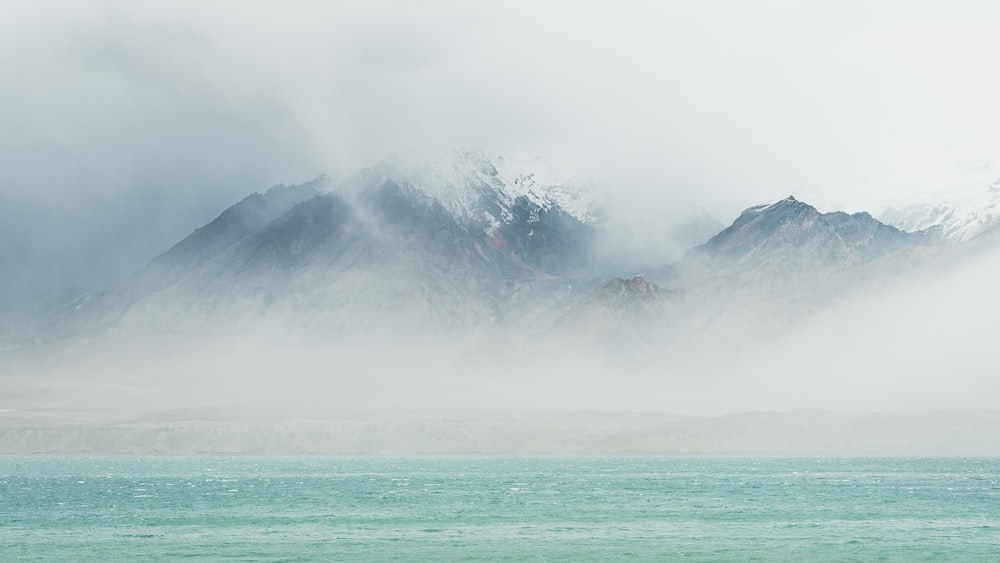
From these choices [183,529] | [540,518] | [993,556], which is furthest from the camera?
[540,518]

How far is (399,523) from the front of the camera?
13825 cm

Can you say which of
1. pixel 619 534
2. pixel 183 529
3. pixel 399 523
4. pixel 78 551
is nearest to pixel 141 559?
pixel 78 551

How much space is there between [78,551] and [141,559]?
357 inches

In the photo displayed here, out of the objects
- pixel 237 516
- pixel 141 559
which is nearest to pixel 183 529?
pixel 237 516

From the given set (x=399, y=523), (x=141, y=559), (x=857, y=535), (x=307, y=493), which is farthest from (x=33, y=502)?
(x=857, y=535)

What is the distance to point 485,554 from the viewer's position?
11044cm

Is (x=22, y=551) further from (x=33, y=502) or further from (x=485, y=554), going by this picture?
(x=33, y=502)

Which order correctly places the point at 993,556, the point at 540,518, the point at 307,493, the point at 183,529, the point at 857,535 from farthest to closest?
the point at 307,493, the point at 540,518, the point at 183,529, the point at 857,535, the point at 993,556

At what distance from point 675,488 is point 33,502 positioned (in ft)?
299

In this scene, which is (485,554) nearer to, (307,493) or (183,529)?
(183,529)

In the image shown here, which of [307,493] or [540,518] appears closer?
[540,518]

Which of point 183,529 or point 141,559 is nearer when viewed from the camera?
point 141,559

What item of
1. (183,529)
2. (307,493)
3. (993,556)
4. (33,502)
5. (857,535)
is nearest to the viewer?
(993,556)

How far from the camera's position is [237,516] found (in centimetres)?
14675
